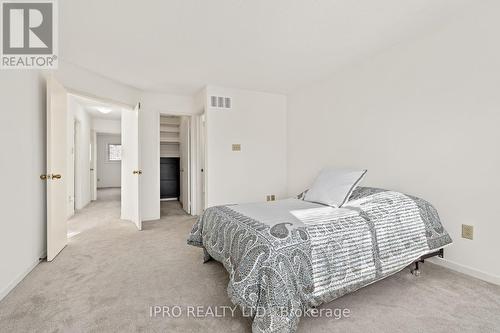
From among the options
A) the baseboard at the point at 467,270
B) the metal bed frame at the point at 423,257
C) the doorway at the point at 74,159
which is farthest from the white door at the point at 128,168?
the baseboard at the point at 467,270

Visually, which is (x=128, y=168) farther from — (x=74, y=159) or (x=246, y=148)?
(x=246, y=148)

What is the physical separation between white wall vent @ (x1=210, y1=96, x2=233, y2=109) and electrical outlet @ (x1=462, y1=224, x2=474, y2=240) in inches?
135

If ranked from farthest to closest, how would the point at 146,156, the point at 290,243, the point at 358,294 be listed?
the point at 146,156, the point at 358,294, the point at 290,243

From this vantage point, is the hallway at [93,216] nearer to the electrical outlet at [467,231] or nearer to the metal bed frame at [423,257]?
the metal bed frame at [423,257]

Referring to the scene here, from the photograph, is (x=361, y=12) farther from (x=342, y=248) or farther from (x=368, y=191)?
→ (x=342, y=248)

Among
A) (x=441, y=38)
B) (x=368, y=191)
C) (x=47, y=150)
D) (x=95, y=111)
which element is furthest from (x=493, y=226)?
(x=95, y=111)

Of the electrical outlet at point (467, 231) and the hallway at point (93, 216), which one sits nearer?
the electrical outlet at point (467, 231)

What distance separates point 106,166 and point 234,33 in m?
9.29

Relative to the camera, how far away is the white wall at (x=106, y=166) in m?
9.44

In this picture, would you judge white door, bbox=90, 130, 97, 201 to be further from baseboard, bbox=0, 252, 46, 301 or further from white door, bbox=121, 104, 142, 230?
baseboard, bbox=0, 252, 46, 301

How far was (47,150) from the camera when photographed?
2488 millimetres

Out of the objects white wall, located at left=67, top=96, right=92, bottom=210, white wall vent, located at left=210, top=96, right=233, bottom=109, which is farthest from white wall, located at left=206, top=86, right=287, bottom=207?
white wall, located at left=67, top=96, right=92, bottom=210

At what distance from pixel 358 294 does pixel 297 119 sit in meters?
3.09

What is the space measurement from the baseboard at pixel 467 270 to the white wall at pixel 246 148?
260cm
